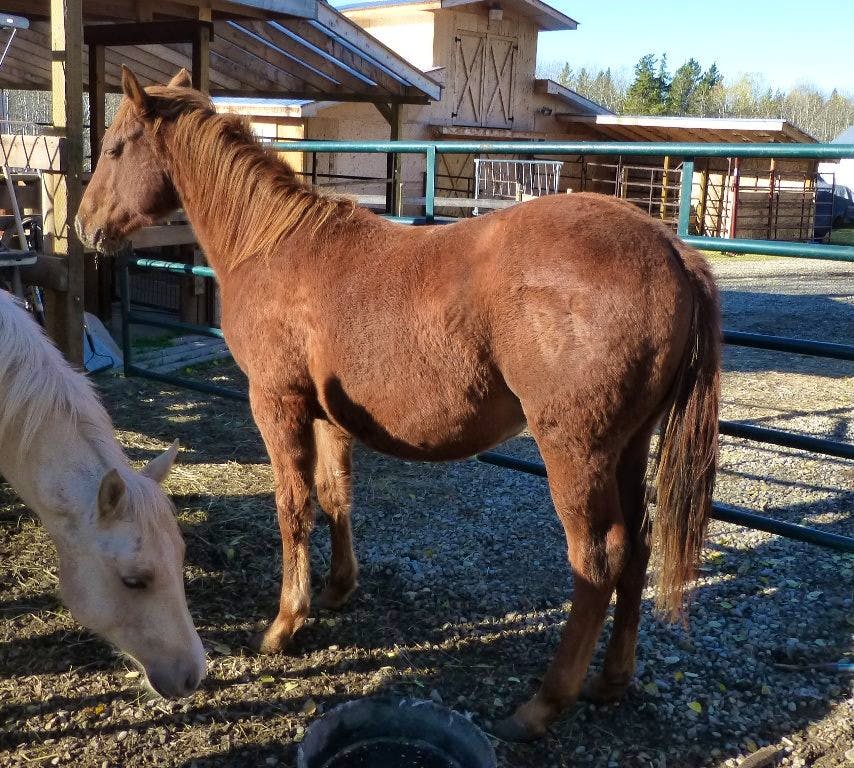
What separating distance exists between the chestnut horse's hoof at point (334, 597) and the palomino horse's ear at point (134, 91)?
216cm

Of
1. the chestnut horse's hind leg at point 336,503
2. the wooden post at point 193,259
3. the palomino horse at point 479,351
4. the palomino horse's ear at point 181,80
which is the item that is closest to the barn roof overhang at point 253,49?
Result: the wooden post at point 193,259

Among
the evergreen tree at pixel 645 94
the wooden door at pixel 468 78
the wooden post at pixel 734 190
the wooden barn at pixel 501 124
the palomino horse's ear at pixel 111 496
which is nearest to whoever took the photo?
the palomino horse's ear at pixel 111 496

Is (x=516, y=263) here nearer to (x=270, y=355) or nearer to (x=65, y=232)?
(x=270, y=355)

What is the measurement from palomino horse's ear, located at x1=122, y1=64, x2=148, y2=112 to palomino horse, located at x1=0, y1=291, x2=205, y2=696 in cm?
134

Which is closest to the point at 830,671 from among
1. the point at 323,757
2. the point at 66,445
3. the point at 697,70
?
the point at 323,757

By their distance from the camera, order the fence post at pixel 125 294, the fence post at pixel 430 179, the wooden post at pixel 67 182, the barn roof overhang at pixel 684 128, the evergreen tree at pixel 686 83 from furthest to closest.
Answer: the evergreen tree at pixel 686 83, the barn roof overhang at pixel 684 128, the fence post at pixel 125 294, the wooden post at pixel 67 182, the fence post at pixel 430 179

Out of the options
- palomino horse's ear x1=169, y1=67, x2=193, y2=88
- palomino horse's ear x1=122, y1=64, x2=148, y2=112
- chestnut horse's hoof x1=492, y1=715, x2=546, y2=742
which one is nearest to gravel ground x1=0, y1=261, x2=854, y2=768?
chestnut horse's hoof x1=492, y1=715, x2=546, y2=742

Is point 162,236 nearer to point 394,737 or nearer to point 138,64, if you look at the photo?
point 394,737

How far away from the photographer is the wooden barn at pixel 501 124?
55.0ft

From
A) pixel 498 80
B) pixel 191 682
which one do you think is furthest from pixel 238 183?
pixel 498 80

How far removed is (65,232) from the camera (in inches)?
181

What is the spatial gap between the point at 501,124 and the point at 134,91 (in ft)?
56.4

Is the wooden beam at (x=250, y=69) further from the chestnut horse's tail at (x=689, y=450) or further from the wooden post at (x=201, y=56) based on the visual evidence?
the chestnut horse's tail at (x=689, y=450)

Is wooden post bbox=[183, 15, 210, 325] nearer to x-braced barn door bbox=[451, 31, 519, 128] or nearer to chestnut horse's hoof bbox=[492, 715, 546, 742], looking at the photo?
chestnut horse's hoof bbox=[492, 715, 546, 742]
